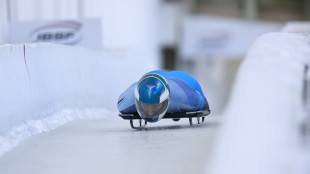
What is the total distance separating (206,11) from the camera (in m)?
15.1

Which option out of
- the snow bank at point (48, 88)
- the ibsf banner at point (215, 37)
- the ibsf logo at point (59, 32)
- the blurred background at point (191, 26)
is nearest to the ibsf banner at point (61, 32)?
the ibsf logo at point (59, 32)

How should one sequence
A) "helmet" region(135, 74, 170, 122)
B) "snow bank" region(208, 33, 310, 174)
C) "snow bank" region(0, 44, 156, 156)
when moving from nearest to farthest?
"snow bank" region(208, 33, 310, 174) → "helmet" region(135, 74, 170, 122) → "snow bank" region(0, 44, 156, 156)

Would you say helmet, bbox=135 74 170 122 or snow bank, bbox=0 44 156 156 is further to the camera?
snow bank, bbox=0 44 156 156

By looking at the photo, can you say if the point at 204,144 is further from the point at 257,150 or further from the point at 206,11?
the point at 206,11

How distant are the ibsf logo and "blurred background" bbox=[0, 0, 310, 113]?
70 cm

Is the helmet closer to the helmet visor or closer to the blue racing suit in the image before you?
the helmet visor

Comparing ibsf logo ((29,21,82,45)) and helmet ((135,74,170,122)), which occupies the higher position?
helmet ((135,74,170,122))

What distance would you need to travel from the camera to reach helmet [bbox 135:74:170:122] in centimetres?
331

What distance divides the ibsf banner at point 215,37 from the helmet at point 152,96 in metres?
9.78

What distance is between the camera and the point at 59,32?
8.06m

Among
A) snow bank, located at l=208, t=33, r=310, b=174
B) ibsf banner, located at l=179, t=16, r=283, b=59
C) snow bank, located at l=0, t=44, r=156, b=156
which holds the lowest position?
ibsf banner, located at l=179, t=16, r=283, b=59

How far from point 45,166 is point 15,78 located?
114cm

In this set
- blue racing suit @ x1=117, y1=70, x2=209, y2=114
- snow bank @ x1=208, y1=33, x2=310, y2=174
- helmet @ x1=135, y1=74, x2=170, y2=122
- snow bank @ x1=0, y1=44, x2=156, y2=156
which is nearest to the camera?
snow bank @ x1=208, y1=33, x2=310, y2=174

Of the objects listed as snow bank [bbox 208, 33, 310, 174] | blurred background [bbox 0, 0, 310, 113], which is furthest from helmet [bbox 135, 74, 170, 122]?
blurred background [bbox 0, 0, 310, 113]
